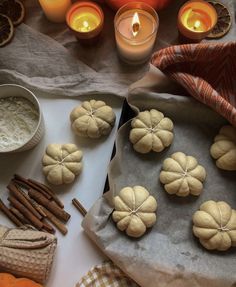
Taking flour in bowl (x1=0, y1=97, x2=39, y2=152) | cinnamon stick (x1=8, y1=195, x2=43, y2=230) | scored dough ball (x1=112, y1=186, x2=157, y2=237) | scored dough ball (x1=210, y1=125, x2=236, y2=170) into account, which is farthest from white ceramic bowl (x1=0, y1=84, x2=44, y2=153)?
scored dough ball (x1=210, y1=125, x2=236, y2=170)

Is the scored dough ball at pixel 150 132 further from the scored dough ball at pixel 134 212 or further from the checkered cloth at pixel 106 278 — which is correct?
the checkered cloth at pixel 106 278

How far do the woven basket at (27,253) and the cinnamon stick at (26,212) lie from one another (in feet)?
0.12

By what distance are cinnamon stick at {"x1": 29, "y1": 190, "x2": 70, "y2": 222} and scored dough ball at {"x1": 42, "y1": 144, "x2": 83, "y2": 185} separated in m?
0.04

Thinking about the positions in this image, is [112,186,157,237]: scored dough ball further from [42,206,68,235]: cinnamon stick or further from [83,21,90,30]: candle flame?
[83,21,90,30]: candle flame

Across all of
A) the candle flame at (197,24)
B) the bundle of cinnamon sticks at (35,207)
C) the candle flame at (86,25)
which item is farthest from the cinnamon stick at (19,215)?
the candle flame at (197,24)

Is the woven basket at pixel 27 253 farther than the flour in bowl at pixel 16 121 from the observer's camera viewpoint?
No

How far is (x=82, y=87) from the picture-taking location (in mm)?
971

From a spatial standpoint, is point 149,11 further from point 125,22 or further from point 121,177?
point 121,177

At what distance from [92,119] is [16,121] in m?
0.18

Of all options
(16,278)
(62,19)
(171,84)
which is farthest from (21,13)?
(16,278)

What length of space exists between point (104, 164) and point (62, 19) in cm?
42

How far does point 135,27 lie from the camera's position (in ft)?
3.06

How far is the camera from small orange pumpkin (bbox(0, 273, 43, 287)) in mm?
758

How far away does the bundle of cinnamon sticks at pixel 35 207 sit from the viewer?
85 cm
